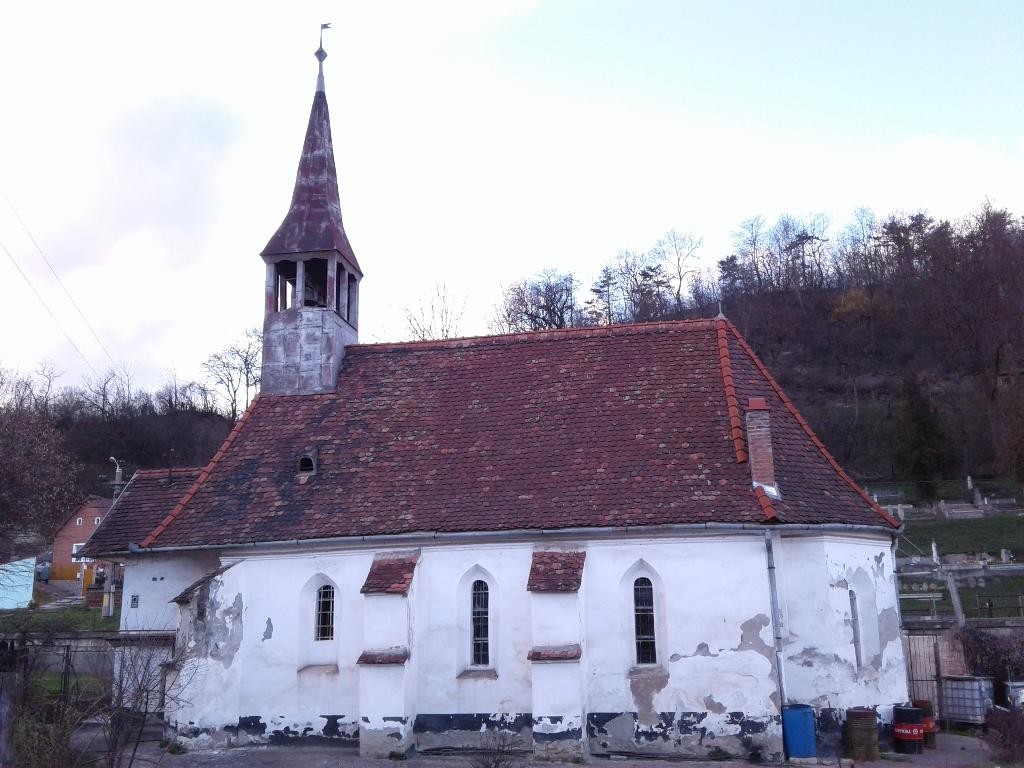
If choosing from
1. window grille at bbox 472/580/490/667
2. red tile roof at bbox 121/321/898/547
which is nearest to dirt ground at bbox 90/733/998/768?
window grille at bbox 472/580/490/667

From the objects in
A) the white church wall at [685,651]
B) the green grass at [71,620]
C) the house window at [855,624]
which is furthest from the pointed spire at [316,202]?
the house window at [855,624]

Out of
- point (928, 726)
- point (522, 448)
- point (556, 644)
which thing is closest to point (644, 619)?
point (556, 644)

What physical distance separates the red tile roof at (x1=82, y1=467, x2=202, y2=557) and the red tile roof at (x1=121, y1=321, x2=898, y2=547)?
335 centimetres

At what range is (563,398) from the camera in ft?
65.8

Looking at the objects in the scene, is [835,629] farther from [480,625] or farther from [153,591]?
[153,591]

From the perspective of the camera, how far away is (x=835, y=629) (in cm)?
1658

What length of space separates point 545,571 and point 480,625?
6.22 feet

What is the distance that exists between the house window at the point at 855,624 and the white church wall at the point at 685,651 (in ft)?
6.68

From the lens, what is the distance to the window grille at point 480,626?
17547 mm

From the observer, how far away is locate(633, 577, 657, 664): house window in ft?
55.2

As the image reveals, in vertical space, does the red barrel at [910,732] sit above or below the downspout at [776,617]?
below

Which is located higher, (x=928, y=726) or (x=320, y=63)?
(x=320, y=63)

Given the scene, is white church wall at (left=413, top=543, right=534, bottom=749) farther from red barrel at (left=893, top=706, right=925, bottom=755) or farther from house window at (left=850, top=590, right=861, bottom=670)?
red barrel at (left=893, top=706, right=925, bottom=755)

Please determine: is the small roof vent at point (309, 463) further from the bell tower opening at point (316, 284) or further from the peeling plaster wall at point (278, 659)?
the bell tower opening at point (316, 284)
